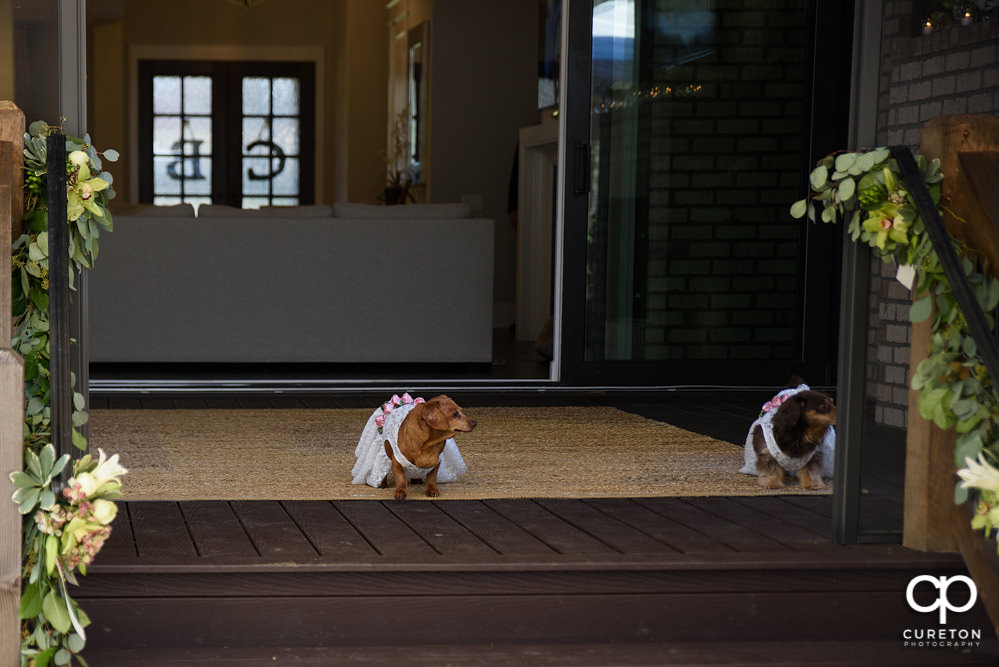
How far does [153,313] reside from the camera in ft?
18.9

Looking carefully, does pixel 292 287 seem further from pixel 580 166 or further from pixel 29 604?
pixel 29 604

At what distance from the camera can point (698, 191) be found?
5141 mm

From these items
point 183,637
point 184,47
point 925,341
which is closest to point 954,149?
point 925,341

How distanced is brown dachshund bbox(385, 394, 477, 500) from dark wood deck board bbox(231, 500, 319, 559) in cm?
32

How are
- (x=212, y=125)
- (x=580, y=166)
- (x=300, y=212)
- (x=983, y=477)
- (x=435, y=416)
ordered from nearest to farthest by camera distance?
1. (x=983, y=477)
2. (x=435, y=416)
3. (x=580, y=166)
4. (x=300, y=212)
5. (x=212, y=125)

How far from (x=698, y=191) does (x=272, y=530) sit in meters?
3.15

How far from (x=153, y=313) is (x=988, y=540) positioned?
4.42 m

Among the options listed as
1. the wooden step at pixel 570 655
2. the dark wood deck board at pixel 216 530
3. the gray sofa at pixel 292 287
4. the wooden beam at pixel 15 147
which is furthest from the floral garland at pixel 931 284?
the gray sofa at pixel 292 287

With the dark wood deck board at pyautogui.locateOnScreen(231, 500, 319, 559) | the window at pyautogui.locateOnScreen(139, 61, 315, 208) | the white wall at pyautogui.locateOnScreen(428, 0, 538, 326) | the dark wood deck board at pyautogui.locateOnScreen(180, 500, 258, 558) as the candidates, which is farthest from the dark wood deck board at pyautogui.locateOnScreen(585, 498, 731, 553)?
the window at pyautogui.locateOnScreen(139, 61, 315, 208)

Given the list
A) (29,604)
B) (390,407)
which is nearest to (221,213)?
(390,407)

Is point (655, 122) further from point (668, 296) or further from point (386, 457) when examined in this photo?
point (386, 457)

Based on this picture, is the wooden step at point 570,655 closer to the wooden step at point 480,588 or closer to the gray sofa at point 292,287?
the wooden step at point 480,588

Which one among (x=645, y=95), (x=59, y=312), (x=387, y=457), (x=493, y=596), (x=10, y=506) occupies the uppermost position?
(x=645, y=95)

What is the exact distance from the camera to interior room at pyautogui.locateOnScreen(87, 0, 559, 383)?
5785mm
